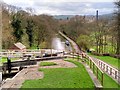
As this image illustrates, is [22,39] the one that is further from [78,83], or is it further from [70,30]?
[78,83]

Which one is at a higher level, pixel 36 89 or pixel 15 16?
pixel 15 16

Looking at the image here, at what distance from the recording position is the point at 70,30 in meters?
46.5

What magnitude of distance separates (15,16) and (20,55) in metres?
15.8

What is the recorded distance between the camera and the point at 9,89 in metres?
8.78

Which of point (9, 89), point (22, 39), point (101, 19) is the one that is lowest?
point (9, 89)

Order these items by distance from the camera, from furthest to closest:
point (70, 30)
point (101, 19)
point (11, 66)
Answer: point (70, 30)
point (101, 19)
point (11, 66)

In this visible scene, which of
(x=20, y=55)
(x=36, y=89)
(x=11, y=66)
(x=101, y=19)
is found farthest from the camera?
(x=101, y=19)

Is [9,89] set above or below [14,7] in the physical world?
below

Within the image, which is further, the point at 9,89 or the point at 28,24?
the point at 28,24

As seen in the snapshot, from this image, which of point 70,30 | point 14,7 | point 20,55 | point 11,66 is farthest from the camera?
point 70,30

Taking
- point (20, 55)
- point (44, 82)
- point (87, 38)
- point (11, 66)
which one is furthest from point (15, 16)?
point (44, 82)

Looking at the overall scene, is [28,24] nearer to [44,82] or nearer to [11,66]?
[11,66]

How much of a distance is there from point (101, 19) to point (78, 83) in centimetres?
2995

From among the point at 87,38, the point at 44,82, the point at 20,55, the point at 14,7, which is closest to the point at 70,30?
the point at 87,38
